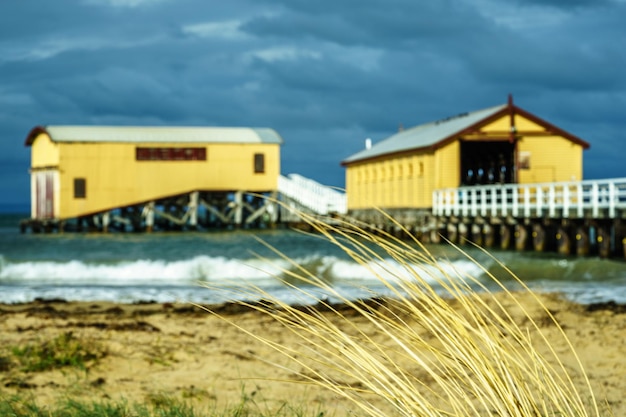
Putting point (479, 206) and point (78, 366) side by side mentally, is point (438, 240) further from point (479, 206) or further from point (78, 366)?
point (78, 366)

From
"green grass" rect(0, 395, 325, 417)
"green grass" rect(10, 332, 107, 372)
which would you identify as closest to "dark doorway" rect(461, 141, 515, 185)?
"green grass" rect(10, 332, 107, 372)

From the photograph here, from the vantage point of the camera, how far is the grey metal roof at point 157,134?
146ft

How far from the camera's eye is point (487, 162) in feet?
122

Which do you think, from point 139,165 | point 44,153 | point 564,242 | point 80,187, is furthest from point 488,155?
point 44,153

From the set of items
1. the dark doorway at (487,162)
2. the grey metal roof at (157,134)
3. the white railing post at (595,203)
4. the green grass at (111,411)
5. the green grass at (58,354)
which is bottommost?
the green grass at (58,354)

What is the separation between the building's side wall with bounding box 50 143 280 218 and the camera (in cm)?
4366

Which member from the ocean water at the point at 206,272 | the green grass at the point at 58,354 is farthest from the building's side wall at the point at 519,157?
the green grass at the point at 58,354

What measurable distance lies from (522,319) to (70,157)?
36824 millimetres

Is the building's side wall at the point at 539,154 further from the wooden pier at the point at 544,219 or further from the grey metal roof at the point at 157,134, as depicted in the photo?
the grey metal roof at the point at 157,134

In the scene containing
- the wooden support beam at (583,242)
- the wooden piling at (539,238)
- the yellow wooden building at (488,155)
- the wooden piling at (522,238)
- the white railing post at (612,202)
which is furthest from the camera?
the yellow wooden building at (488,155)

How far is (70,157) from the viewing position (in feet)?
143

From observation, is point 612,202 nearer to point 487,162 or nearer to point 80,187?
point 487,162

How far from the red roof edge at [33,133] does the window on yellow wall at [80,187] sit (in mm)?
3319

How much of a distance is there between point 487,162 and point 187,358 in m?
31.2
